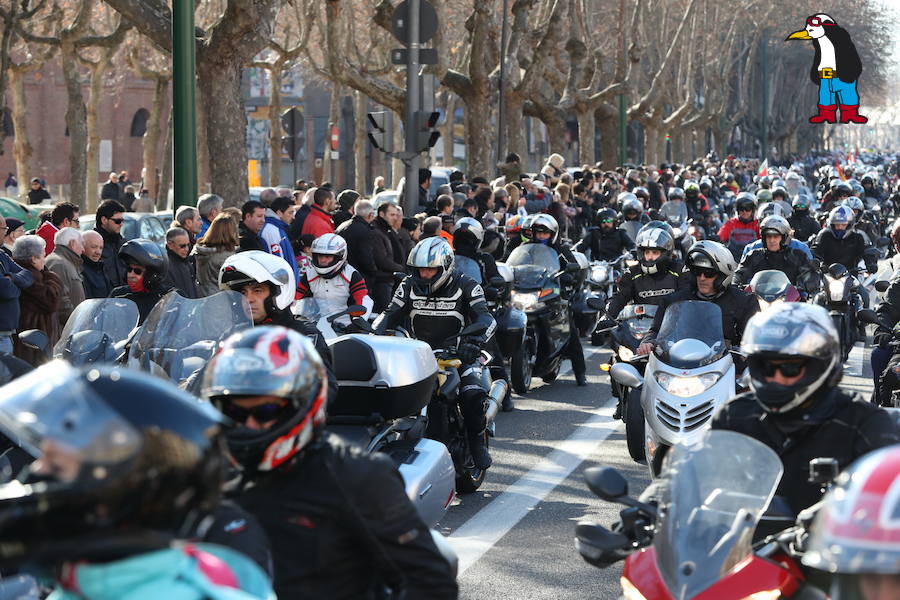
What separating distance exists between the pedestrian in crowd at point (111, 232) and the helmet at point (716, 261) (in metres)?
4.51

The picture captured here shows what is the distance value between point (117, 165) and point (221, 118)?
153ft

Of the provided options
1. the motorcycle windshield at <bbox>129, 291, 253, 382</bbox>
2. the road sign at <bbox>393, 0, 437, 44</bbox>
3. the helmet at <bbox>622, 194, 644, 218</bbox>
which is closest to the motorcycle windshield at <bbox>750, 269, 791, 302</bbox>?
the motorcycle windshield at <bbox>129, 291, 253, 382</bbox>

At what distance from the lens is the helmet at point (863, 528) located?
8.15ft

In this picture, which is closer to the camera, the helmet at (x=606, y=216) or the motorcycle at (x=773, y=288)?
the motorcycle at (x=773, y=288)

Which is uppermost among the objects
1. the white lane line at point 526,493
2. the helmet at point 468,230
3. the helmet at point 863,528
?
the helmet at point 863,528

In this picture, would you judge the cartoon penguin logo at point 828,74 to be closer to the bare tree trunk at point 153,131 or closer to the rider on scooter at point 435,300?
the bare tree trunk at point 153,131

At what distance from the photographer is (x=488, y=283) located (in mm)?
13156

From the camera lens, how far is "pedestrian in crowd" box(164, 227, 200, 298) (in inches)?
435

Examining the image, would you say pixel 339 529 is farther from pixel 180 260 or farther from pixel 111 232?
pixel 111 232

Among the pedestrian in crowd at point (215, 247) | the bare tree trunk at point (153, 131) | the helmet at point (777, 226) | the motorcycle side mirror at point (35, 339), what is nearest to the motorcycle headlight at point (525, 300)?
the helmet at point (777, 226)

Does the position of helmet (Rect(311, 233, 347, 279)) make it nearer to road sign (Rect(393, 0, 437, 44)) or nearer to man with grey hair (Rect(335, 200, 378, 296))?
man with grey hair (Rect(335, 200, 378, 296))

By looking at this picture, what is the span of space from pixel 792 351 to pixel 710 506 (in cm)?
78

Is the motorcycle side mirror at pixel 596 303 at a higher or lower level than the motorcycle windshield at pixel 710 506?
lower

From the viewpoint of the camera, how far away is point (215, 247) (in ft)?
36.7
